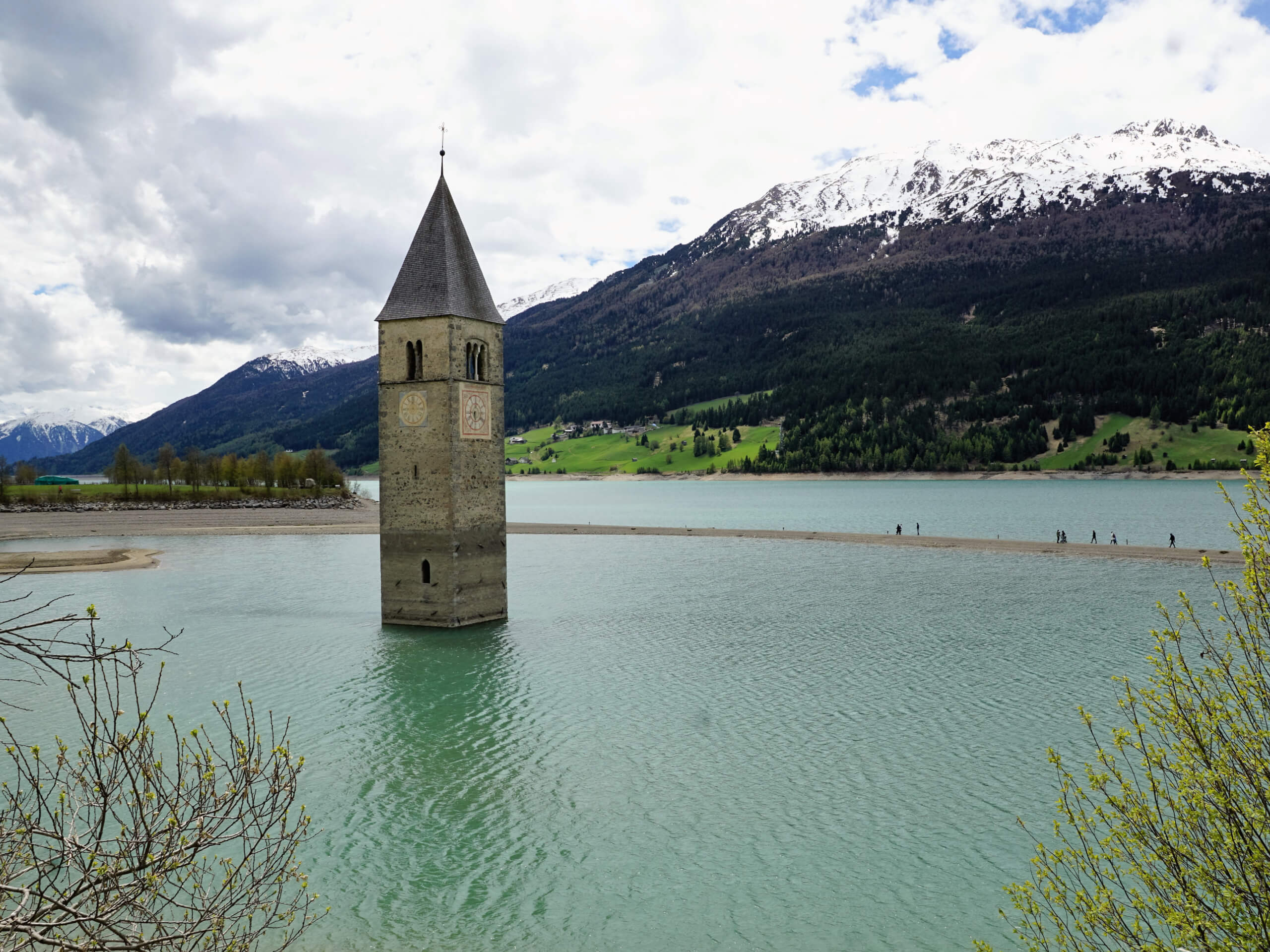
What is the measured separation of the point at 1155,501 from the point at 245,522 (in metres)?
114

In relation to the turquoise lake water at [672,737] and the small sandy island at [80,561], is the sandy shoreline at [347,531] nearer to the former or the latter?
the small sandy island at [80,561]

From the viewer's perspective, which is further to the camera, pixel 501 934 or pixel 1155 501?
pixel 1155 501

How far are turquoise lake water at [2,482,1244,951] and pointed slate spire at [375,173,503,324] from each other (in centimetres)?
1349

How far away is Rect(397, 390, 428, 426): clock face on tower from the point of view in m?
35.2

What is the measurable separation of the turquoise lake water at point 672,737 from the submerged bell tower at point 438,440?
2159mm

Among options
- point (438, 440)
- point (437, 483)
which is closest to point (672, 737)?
point (437, 483)

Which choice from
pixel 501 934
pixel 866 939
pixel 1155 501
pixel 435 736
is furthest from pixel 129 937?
pixel 1155 501

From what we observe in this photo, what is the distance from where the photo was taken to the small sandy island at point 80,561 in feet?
187

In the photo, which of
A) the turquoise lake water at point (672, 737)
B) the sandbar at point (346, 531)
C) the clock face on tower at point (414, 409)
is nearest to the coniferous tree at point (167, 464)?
the sandbar at point (346, 531)

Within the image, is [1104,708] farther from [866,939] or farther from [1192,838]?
[1192,838]

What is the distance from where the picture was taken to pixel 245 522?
98688mm

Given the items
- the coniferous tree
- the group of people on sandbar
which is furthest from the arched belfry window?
the coniferous tree

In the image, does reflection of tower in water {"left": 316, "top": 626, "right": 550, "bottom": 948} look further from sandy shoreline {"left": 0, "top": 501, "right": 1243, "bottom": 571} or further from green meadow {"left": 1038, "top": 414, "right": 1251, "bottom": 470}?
green meadow {"left": 1038, "top": 414, "right": 1251, "bottom": 470}

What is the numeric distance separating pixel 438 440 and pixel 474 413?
1.94 metres
